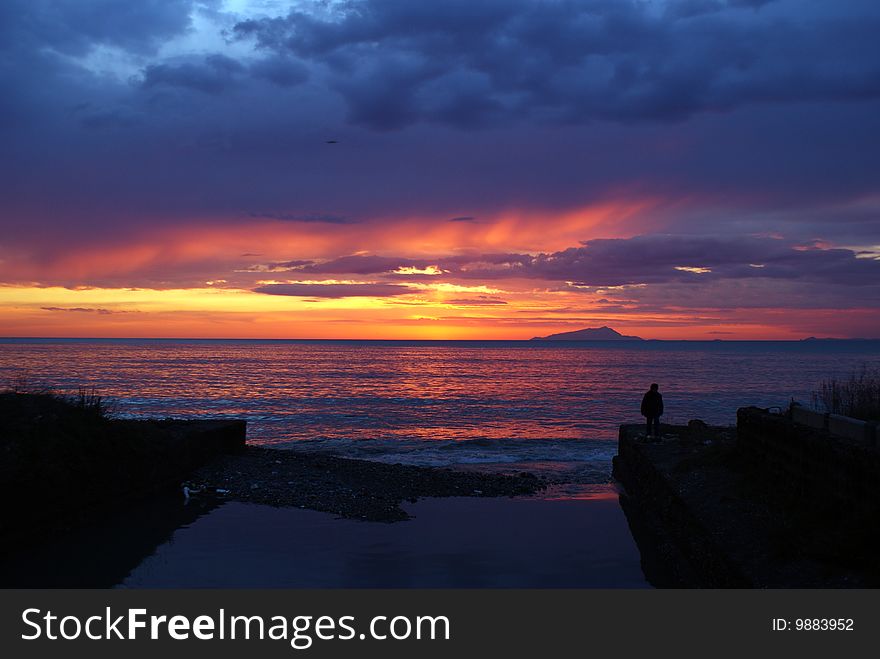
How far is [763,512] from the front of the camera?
12531 mm

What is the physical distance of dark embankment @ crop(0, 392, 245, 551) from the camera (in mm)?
12945

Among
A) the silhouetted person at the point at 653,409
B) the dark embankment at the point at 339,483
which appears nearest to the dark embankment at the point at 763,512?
the silhouetted person at the point at 653,409

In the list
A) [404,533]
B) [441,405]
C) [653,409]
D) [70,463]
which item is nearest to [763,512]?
[404,533]

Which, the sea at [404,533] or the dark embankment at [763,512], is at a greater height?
the dark embankment at [763,512]

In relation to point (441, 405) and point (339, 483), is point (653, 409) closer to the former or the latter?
point (339, 483)

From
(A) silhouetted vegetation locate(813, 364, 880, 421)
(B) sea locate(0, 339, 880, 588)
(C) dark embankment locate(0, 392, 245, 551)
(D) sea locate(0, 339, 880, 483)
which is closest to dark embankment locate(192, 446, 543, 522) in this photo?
(B) sea locate(0, 339, 880, 588)

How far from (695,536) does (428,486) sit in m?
9.62

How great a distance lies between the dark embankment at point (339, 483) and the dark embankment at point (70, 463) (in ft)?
4.90

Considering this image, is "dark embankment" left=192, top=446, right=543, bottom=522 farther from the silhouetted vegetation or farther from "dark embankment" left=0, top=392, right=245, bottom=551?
the silhouetted vegetation

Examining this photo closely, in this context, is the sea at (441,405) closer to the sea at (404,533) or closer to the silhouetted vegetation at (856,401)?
the sea at (404,533)

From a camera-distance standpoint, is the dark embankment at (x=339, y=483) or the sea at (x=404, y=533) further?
the dark embankment at (x=339, y=483)

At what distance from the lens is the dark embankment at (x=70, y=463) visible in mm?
12945

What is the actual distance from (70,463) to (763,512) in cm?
1419

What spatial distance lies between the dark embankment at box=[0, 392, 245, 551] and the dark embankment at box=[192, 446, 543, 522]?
1493 millimetres
